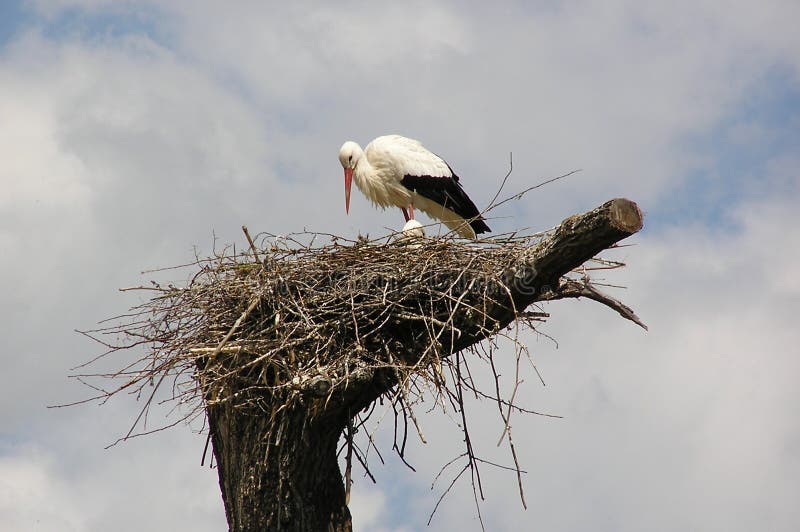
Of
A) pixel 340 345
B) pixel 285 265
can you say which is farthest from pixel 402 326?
pixel 285 265

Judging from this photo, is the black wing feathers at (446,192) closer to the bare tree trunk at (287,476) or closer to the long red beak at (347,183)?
the long red beak at (347,183)

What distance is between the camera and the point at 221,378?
17.6 ft

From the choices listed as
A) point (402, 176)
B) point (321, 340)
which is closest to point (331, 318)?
point (321, 340)

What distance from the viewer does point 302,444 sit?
556cm

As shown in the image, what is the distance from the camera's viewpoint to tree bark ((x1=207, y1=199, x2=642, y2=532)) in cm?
535

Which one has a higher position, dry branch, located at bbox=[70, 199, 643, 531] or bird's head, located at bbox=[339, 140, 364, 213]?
bird's head, located at bbox=[339, 140, 364, 213]

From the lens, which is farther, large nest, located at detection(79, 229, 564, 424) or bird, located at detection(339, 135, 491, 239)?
bird, located at detection(339, 135, 491, 239)

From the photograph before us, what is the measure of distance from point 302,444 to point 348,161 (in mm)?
3987

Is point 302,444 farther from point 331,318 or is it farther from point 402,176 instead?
point 402,176

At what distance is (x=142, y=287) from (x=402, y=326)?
160cm

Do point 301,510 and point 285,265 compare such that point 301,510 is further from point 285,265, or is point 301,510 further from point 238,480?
point 285,265

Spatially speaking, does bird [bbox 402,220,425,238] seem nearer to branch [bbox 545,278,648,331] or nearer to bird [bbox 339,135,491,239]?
branch [bbox 545,278,648,331]

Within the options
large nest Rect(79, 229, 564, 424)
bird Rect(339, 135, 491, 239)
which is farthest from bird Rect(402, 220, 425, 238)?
bird Rect(339, 135, 491, 239)

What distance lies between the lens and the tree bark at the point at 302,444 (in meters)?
5.35
